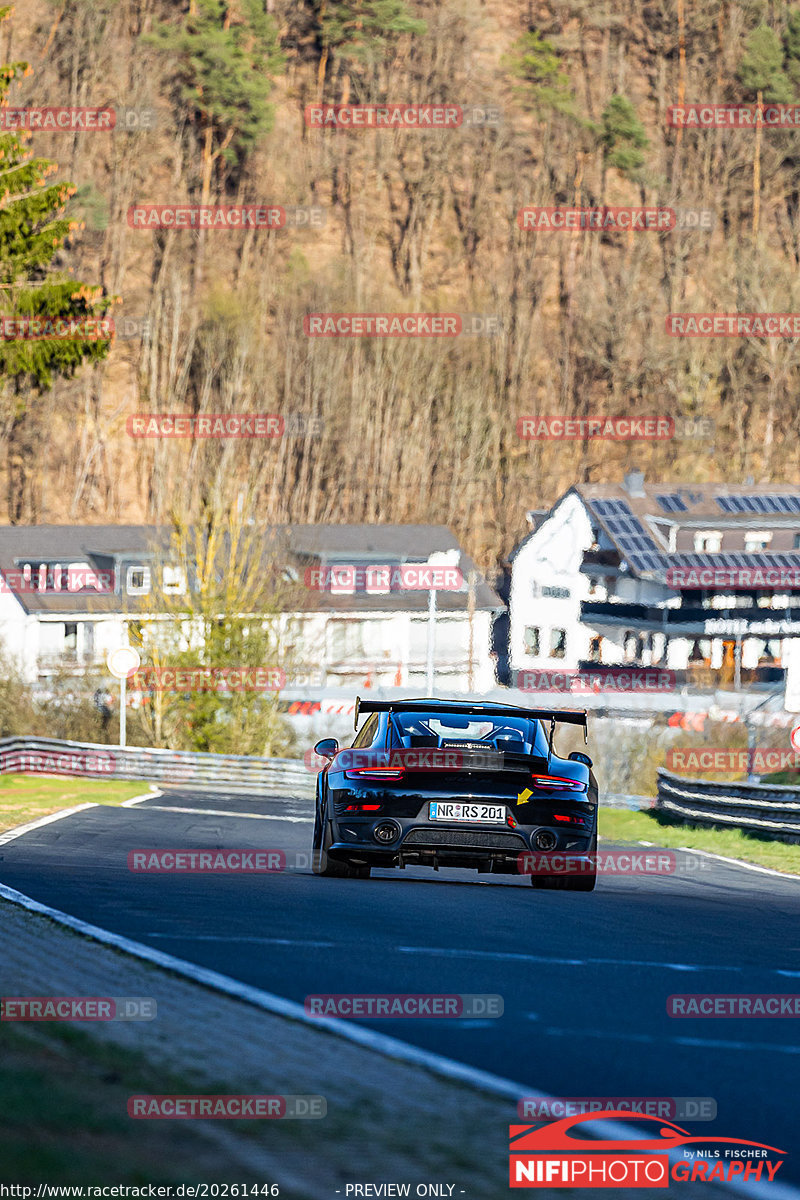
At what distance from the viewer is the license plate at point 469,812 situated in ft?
36.7

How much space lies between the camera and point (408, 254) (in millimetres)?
96750

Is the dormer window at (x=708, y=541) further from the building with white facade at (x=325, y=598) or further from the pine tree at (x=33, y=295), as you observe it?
the pine tree at (x=33, y=295)

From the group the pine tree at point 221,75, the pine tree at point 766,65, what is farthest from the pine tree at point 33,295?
the pine tree at point 766,65

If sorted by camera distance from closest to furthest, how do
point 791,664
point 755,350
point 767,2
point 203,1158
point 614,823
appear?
point 203,1158 < point 614,823 < point 791,664 < point 755,350 < point 767,2

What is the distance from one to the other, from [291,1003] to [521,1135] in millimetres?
2183

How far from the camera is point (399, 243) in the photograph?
319 ft

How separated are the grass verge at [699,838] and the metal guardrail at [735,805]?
6.2 inches

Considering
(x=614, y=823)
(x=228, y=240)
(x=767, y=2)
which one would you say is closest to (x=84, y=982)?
(x=614, y=823)

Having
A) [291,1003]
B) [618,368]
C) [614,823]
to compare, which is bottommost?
[614,823]

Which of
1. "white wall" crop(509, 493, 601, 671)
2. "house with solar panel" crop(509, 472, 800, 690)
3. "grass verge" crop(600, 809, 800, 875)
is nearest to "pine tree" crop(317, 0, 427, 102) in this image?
"house with solar panel" crop(509, 472, 800, 690)

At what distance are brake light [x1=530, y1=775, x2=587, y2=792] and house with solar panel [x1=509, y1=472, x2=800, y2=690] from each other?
52.8m

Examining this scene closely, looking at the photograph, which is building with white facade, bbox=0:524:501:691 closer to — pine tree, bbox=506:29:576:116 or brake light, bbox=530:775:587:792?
pine tree, bbox=506:29:576:116

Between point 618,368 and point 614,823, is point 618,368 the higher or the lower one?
the higher one

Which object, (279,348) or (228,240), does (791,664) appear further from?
(228,240)
